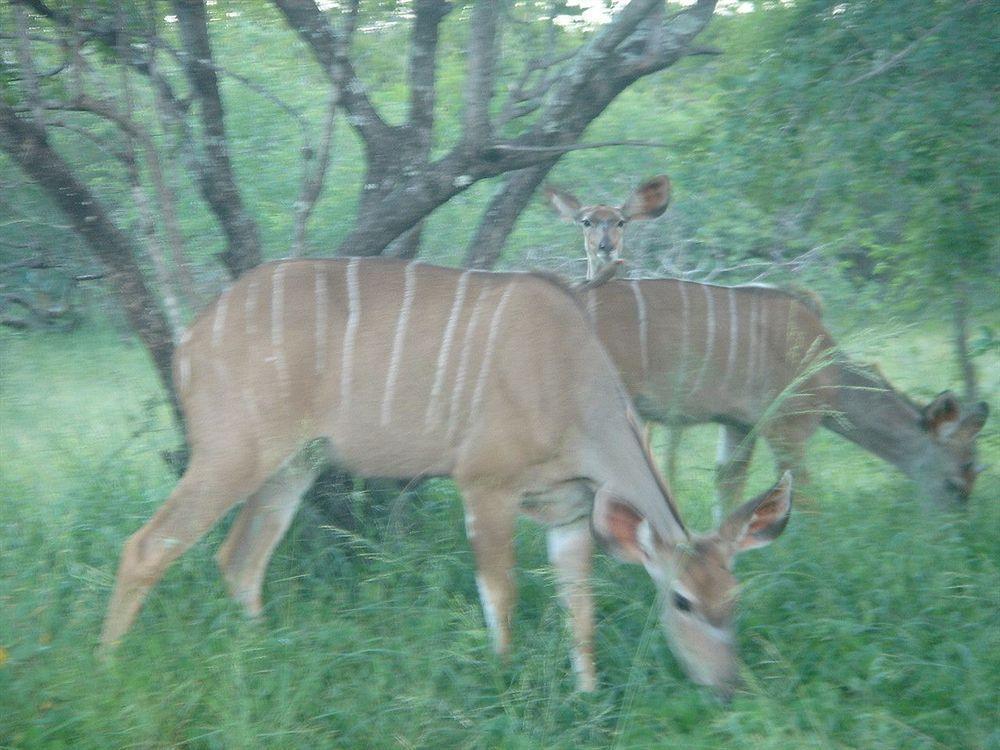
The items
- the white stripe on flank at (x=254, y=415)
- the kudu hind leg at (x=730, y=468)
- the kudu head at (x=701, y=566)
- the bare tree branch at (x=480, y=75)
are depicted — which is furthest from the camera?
the kudu hind leg at (x=730, y=468)

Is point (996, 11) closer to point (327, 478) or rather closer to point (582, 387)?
point (582, 387)

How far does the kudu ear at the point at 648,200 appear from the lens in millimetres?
4941

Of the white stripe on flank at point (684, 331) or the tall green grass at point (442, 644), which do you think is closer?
the tall green grass at point (442, 644)

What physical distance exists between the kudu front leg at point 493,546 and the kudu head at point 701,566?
36cm

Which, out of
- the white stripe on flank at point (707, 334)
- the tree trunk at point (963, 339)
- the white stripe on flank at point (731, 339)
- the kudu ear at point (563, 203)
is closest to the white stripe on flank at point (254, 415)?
the white stripe on flank at point (707, 334)

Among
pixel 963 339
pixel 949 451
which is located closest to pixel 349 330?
pixel 949 451

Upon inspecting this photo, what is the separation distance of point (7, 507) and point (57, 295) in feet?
5.78

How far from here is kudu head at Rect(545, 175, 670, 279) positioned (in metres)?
4.89

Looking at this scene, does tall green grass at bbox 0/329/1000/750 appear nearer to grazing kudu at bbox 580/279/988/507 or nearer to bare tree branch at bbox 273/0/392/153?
grazing kudu at bbox 580/279/988/507

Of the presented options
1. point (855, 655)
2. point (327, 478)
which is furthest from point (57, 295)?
point (855, 655)

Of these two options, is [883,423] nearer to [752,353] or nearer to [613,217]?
[752,353]

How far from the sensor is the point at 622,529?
9.50 ft

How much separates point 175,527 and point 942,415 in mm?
2925

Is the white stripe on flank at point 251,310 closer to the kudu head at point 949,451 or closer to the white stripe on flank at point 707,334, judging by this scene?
the white stripe on flank at point 707,334
